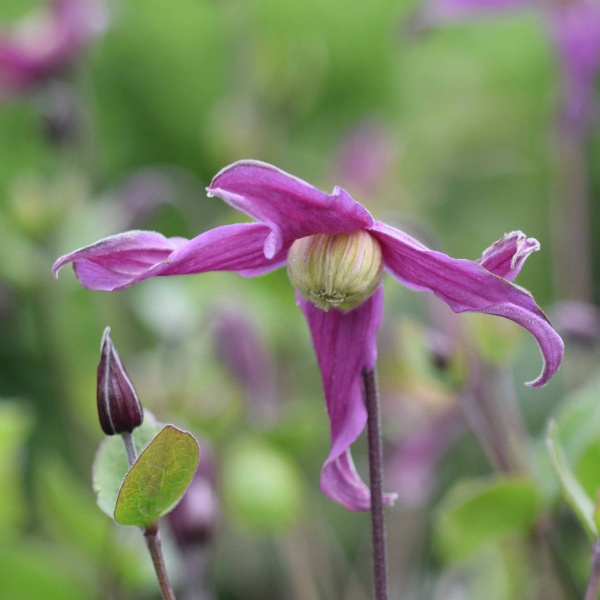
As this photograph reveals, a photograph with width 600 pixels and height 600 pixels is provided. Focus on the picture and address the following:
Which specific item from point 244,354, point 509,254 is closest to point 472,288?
point 509,254

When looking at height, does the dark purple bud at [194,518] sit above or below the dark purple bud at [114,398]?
below

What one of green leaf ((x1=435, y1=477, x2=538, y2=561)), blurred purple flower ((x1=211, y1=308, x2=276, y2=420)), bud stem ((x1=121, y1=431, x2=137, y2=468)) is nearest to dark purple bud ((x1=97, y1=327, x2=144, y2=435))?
bud stem ((x1=121, y1=431, x2=137, y2=468))

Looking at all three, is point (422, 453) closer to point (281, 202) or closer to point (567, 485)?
point (567, 485)

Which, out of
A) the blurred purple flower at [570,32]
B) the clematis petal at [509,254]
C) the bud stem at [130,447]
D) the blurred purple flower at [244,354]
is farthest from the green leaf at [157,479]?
the blurred purple flower at [570,32]

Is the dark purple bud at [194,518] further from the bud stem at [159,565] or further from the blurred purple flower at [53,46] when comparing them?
the blurred purple flower at [53,46]

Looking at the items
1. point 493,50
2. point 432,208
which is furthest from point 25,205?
point 493,50
